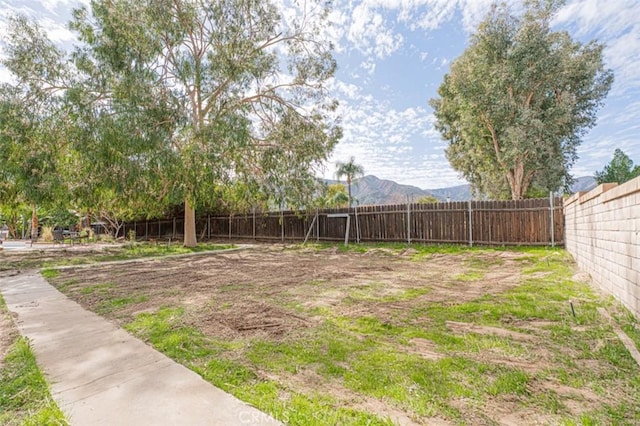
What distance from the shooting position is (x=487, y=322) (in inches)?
126

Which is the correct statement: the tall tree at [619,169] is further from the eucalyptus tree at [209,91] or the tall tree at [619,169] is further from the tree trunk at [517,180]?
the eucalyptus tree at [209,91]

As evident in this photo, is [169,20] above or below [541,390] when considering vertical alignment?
above

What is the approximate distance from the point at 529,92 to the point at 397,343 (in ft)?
55.7

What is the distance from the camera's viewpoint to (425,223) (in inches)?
427

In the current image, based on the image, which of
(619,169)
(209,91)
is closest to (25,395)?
(209,91)

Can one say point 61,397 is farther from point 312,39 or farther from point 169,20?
point 312,39

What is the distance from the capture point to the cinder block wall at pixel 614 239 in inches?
117

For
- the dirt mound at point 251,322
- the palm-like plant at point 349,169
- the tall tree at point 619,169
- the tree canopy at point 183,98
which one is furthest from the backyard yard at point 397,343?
the tall tree at point 619,169

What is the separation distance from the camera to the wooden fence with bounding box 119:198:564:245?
8984 mm

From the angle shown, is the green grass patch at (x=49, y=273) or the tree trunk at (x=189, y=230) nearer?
the green grass patch at (x=49, y=273)

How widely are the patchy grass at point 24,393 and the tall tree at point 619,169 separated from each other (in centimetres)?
3741

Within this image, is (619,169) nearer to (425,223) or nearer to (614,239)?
(425,223)

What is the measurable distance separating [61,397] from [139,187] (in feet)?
32.3

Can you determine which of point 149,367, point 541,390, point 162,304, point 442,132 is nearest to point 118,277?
point 162,304
